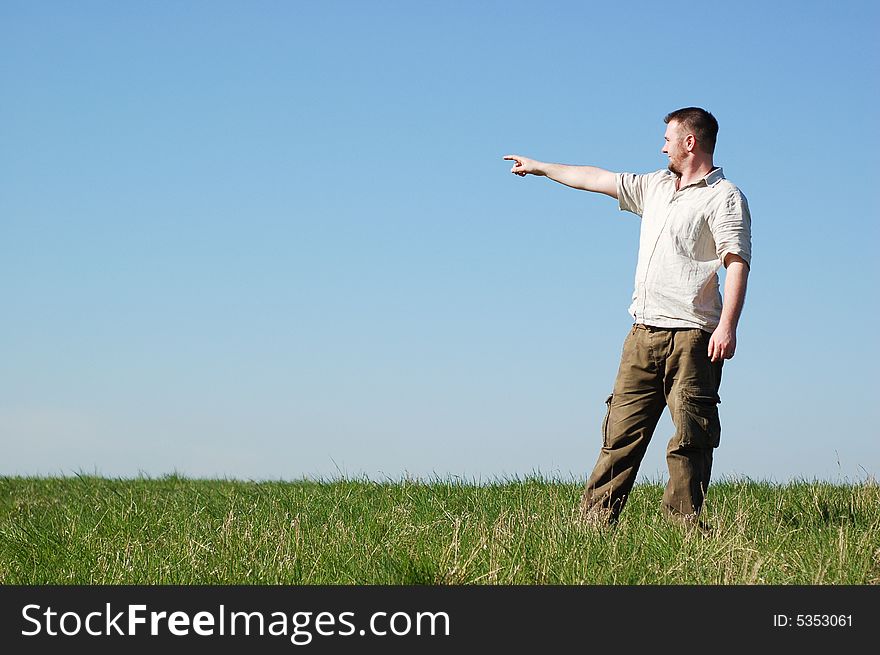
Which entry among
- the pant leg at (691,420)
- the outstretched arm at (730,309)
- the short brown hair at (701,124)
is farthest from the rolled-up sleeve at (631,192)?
the pant leg at (691,420)

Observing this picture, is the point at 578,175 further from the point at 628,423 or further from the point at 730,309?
the point at 628,423

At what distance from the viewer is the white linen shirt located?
5.88 metres

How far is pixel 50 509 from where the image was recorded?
8.93 m

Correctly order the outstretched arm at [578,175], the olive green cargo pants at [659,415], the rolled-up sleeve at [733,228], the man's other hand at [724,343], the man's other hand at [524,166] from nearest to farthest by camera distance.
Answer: the man's other hand at [724,343]
the rolled-up sleeve at [733,228]
the olive green cargo pants at [659,415]
the outstretched arm at [578,175]
the man's other hand at [524,166]

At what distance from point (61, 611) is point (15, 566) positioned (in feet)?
6.79

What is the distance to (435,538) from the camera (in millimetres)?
5547

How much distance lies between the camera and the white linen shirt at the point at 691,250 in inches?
232

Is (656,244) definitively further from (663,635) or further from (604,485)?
(663,635)

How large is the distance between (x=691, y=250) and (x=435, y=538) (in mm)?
2431

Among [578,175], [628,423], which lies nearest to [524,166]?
[578,175]

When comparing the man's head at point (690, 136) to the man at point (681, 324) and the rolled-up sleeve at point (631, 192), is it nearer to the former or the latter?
the man at point (681, 324)

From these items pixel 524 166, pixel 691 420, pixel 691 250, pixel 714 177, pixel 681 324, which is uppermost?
pixel 524 166

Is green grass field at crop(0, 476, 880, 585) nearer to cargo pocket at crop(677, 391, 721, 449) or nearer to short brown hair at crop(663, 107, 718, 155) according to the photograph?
cargo pocket at crop(677, 391, 721, 449)

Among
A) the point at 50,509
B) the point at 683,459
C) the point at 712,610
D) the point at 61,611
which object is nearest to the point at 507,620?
the point at 712,610
